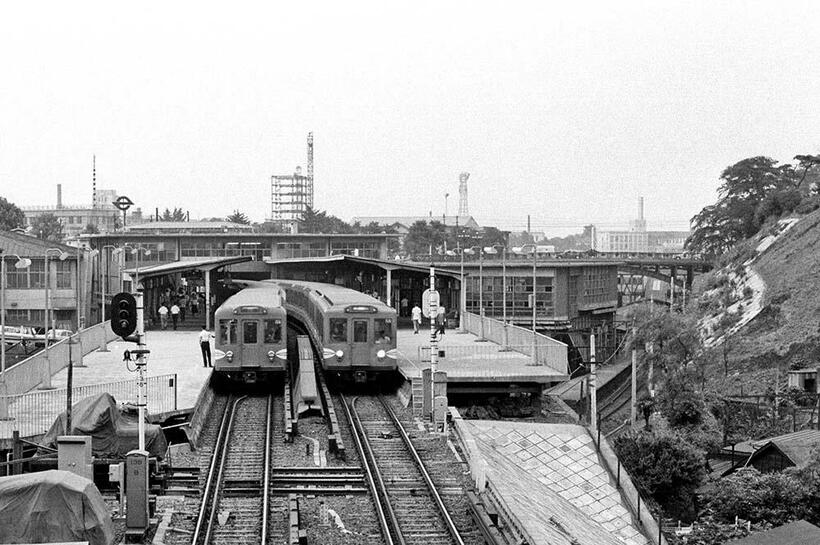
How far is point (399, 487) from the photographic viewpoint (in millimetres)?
18688

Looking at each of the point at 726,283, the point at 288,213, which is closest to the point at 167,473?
the point at 726,283

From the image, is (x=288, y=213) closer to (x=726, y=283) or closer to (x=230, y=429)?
(x=726, y=283)

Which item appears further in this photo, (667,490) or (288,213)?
(288,213)

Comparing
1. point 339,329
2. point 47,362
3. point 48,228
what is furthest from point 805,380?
point 48,228

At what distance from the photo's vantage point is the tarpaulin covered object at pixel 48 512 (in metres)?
13.4

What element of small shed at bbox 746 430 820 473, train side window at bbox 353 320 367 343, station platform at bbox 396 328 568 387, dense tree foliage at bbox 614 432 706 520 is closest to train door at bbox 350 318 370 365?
train side window at bbox 353 320 367 343

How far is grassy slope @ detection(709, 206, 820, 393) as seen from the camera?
1475 inches

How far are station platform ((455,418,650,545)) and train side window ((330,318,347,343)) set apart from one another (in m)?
6.13

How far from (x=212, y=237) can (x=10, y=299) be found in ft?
51.0

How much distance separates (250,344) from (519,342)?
9.51 meters

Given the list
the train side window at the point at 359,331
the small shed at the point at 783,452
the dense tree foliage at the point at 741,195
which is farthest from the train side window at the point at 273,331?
the dense tree foliage at the point at 741,195

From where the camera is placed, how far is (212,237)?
63688 millimetres

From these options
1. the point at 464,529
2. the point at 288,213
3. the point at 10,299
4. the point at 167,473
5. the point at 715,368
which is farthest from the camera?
the point at 288,213

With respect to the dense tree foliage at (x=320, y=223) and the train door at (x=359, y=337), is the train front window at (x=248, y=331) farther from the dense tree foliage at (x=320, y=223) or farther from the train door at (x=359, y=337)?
the dense tree foliage at (x=320, y=223)
